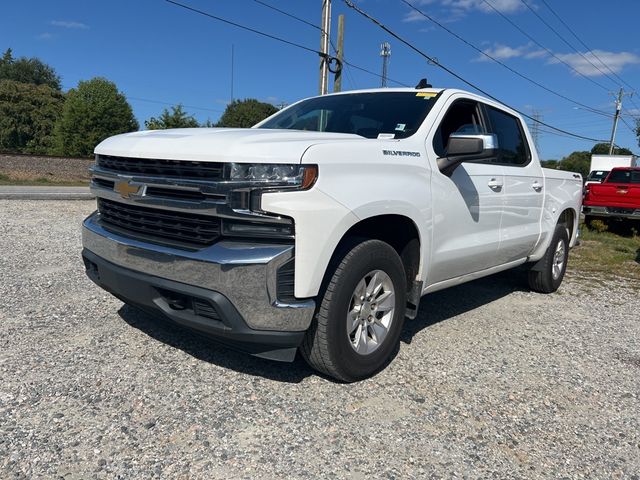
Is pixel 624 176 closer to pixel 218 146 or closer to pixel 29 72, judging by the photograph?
pixel 218 146

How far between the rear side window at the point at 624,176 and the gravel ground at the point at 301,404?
37.4 feet

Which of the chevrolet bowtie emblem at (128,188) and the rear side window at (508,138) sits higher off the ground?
the rear side window at (508,138)

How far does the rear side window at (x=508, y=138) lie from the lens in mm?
4781

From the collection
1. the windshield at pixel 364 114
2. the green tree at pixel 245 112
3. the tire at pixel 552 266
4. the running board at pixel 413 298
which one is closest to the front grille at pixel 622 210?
the tire at pixel 552 266

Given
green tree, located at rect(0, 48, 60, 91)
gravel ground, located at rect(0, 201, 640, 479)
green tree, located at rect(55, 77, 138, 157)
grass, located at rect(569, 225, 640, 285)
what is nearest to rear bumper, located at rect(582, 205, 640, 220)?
grass, located at rect(569, 225, 640, 285)

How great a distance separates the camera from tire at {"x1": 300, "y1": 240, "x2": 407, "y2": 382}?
2.94m

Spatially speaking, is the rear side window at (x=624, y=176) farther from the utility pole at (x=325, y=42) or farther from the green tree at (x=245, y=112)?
the green tree at (x=245, y=112)

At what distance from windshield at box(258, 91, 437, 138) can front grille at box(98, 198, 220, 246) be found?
1.52 meters

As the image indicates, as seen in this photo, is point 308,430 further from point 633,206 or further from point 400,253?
point 633,206

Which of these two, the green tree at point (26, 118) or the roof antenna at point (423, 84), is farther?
the green tree at point (26, 118)

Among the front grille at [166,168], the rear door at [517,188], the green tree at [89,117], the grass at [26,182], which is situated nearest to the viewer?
the front grille at [166,168]

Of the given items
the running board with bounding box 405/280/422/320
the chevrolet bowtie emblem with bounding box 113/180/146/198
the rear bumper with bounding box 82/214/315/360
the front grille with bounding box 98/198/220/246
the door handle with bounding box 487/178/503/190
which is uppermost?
the door handle with bounding box 487/178/503/190

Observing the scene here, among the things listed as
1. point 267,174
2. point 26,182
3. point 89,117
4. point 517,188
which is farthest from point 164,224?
point 89,117

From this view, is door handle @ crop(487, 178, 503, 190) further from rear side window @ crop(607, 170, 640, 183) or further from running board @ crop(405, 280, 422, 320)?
rear side window @ crop(607, 170, 640, 183)
